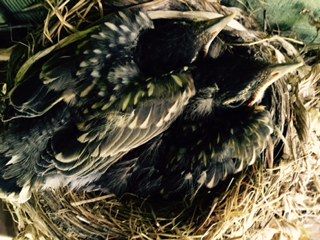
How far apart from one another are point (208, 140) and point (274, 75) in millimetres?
242

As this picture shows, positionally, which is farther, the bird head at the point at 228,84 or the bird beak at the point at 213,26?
the bird head at the point at 228,84

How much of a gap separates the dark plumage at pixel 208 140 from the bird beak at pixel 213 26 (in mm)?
116

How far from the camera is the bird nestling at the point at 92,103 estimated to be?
1428 mm

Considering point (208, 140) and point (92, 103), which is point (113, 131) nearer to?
point (92, 103)

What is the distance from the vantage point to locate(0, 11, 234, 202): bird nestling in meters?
1.43

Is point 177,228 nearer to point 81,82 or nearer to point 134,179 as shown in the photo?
point 134,179

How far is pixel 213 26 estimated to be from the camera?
1.42m

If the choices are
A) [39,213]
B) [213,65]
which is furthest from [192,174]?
[39,213]

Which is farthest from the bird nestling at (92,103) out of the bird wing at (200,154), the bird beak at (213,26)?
the bird wing at (200,154)

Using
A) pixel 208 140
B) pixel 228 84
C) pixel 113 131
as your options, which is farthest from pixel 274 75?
pixel 113 131

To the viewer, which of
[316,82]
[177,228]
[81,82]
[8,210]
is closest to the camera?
[81,82]

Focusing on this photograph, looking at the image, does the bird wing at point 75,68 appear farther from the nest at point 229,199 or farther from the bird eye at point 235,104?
the bird eye at point 235,104

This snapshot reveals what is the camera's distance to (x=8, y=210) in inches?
69.6

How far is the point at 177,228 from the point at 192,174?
139 mm
